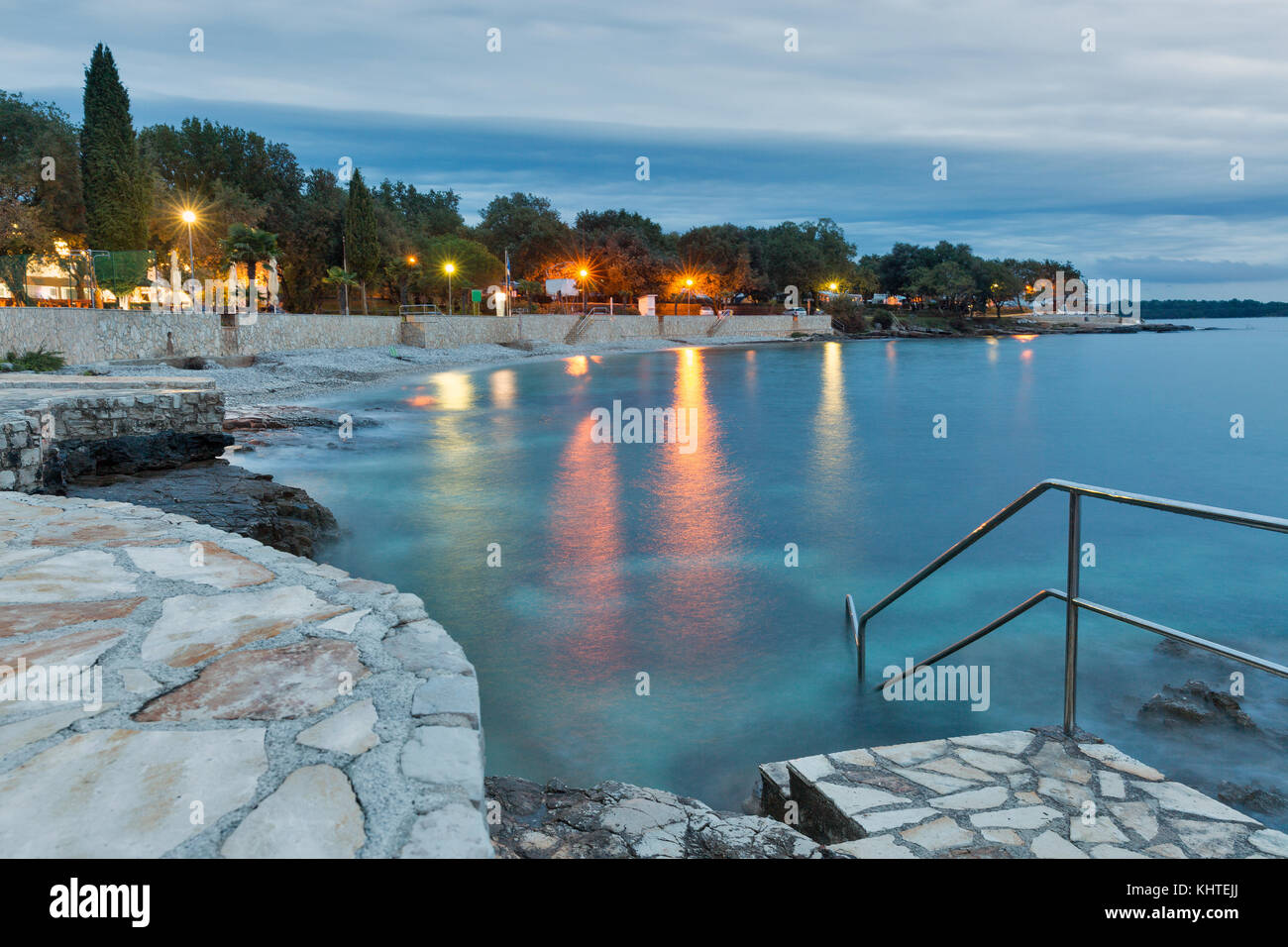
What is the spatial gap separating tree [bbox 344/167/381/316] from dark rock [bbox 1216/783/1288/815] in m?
49.1

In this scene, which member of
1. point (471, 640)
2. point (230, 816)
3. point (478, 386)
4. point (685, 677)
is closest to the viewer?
point (230, 816)

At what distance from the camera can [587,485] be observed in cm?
1788

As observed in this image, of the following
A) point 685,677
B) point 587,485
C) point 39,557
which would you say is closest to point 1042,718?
point 685,677

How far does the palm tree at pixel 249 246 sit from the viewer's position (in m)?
39.4

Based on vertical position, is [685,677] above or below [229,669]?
below

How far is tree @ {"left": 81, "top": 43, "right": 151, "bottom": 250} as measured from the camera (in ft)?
A: 92.8

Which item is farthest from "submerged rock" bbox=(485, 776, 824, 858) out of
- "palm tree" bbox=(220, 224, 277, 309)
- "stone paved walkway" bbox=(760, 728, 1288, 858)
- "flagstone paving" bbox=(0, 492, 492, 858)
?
"palm tree" bbox=(220, 224, 277, 309)

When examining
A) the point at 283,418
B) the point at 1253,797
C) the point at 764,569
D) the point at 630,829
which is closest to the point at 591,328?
the point at 283,418

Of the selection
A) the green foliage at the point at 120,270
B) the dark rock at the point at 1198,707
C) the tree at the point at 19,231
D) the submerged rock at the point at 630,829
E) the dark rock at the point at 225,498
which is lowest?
the dark rock at the point at 1198,707

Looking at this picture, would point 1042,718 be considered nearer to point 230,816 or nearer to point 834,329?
point 230,816

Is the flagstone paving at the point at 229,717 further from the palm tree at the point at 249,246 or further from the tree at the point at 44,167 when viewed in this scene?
the palm tree at the point at 249,246

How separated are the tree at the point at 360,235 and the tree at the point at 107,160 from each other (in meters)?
19.8

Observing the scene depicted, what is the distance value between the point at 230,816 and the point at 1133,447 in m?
31.3

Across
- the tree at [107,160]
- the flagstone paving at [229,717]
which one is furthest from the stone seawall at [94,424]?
the tree at [107,160]
